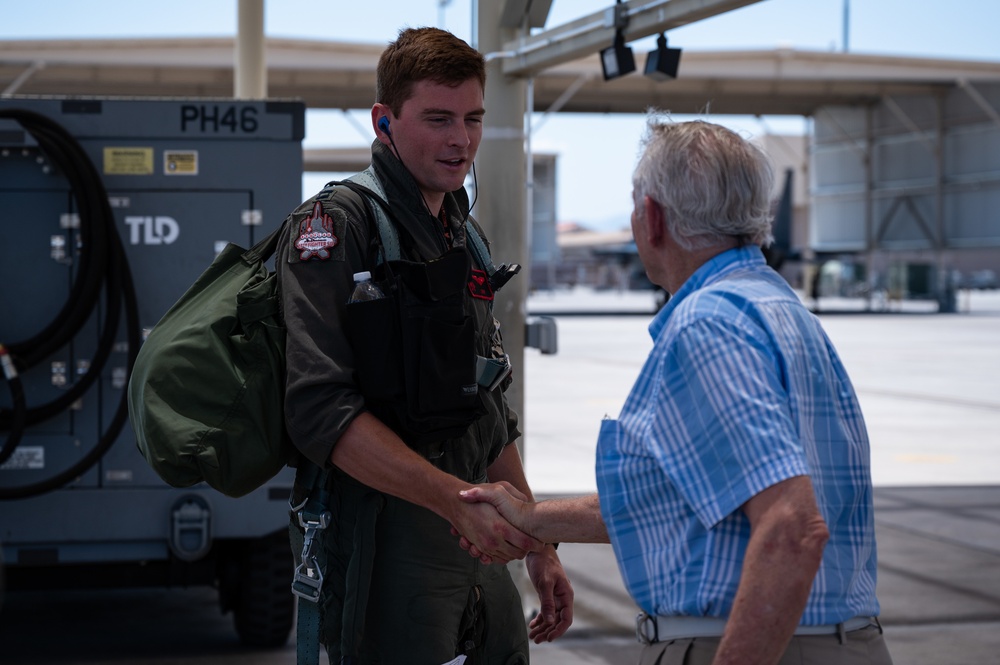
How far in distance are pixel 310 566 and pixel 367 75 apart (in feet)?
109

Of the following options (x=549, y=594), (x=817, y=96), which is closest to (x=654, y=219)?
(x=549, y=594)

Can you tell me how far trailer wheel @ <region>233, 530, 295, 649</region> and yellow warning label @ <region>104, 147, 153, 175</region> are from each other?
185 centimetres

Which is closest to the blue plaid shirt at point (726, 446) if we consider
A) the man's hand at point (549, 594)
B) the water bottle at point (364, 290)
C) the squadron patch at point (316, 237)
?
the water bottle at point (364, 290)

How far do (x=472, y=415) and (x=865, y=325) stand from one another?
118ft

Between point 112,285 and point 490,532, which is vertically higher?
point 112,285

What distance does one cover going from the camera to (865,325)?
121 ft

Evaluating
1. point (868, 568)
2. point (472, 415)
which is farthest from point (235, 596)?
point (868, 568)

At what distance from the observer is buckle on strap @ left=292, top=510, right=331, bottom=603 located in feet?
8.71

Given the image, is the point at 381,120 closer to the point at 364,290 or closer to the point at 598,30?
the point at 364,290

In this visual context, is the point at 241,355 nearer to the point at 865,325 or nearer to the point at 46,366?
the point at 46,366

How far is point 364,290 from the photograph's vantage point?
8.36 ft

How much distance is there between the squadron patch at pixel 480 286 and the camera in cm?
289

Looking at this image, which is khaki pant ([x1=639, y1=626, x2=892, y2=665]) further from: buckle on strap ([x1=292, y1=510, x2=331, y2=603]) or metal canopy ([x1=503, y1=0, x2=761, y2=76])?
metal canopy ([x1=503, y1=0, x2=761, y2=76])

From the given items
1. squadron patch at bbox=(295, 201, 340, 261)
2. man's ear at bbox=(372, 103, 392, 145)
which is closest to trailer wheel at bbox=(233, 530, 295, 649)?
man's ear at bbox=(372, 103, 392, 145)
